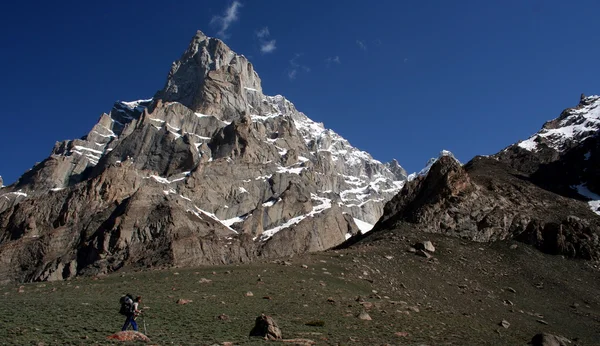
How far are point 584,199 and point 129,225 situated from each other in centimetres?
13534

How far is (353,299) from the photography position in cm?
2736

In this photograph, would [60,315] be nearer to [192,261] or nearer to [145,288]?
[145,288]

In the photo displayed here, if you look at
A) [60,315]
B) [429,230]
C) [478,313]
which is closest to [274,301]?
[60,315]

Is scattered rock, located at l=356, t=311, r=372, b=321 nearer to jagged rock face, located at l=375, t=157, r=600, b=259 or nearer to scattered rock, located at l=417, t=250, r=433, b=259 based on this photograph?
scattered rock, located at l=417, t=250, r=433, b=259

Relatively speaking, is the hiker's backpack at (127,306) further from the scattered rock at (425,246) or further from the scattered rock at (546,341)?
the scattered rock at (425,246)

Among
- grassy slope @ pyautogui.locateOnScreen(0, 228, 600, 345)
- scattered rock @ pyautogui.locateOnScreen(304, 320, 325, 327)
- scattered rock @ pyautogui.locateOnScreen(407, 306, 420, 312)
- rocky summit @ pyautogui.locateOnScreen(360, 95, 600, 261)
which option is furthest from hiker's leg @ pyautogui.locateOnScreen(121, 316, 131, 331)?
rocky summit @ pyautogui.locateOnScreen(360, 95, 600, 261)

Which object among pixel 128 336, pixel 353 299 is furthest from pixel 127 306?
pixel 353 299

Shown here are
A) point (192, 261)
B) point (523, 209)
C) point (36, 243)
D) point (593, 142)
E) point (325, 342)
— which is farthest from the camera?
point (36, 243)

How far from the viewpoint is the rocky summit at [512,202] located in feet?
167

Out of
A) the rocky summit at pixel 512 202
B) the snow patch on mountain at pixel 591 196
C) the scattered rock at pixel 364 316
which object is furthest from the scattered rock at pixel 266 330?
the snow patch on mountain at pixel 591 196

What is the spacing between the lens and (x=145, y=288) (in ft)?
88.7

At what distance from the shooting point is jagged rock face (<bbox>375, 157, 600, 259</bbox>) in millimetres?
50125

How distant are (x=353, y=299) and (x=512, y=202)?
127 ft

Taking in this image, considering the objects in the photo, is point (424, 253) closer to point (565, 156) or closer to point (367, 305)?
point (367, 305)
